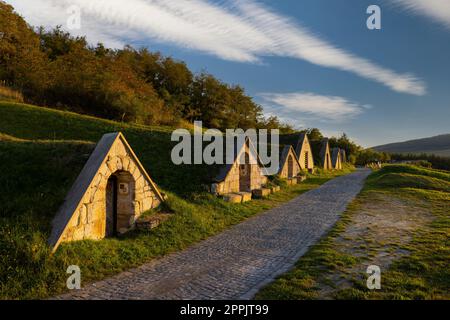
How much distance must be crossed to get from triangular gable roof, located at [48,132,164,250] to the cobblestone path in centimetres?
162

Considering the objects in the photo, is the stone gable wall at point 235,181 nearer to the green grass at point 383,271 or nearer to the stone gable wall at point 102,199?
the stone gable wall at point 102,199

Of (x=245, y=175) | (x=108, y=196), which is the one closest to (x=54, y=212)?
(x=108, y=196)

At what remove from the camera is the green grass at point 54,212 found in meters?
5.88

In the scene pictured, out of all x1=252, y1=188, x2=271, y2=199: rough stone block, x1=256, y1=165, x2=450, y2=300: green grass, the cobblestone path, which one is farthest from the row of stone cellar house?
x1=256, y1=165, x2=450, y2=300: green grass

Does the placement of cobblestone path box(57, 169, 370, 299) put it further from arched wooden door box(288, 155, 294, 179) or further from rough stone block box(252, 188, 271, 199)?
arched wooden door box(288, 155, 294, 179)

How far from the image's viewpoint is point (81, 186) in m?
7.78

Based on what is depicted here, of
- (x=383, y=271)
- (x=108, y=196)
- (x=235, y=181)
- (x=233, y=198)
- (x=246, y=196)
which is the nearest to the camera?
(x=383, y=271)

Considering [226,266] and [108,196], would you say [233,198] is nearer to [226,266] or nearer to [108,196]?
[108,196]

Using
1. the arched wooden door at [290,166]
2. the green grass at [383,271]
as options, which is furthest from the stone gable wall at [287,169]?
the green grass at [383,271]

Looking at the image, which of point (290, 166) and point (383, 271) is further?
point (290, 166)

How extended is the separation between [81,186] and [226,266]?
3966 millimetres
